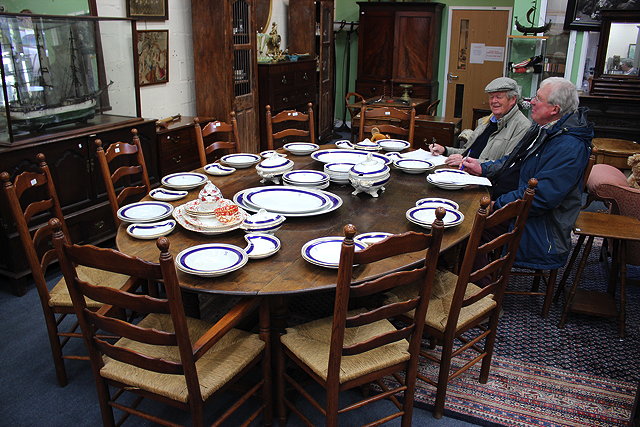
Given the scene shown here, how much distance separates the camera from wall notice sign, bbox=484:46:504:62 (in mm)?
7535

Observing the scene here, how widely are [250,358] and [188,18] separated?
12.8ft

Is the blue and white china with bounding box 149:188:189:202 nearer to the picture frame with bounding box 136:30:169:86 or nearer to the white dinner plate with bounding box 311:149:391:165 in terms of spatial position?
the white dinner plate with bounding box 311:149:391:165

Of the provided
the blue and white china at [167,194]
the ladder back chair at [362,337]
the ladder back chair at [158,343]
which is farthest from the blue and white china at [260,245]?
the blue and white china at [167,194]

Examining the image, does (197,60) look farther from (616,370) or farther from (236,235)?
(616,370)

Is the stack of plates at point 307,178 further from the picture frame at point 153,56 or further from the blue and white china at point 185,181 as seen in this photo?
the picture frame at point 153,56

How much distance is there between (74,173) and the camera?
136 inches

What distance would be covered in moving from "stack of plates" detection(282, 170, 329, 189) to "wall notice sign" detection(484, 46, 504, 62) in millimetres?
5656

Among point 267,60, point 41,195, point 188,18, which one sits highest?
point 188,18

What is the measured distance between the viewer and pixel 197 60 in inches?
198

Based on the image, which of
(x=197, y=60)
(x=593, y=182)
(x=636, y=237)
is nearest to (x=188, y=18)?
(x=197, y=60)

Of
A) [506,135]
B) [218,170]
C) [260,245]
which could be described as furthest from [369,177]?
[506,135]

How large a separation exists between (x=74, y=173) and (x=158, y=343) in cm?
218

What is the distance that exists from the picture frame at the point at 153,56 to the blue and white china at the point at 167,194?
211 centimetres

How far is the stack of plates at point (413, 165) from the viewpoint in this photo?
3.08 metres
